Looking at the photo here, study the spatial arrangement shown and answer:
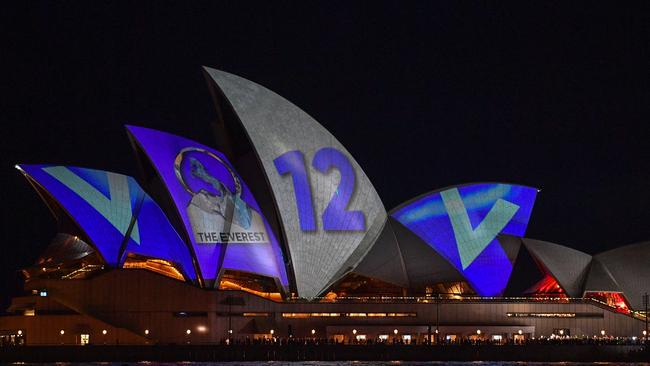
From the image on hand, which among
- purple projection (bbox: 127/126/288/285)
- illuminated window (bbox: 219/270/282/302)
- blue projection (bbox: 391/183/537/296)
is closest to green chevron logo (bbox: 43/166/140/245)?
purple projection (bbox: 127/126/288/285)

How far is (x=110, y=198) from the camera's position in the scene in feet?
213

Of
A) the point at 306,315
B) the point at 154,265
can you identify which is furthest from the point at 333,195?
the point at 154,265

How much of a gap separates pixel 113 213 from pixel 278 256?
455 inches

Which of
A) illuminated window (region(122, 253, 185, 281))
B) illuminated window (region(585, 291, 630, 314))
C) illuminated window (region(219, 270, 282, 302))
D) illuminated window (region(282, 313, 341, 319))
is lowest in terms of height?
illuminated window (region(282, 313, 341, 319))

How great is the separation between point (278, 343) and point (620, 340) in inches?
893

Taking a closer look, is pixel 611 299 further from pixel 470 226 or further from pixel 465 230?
pixel 465 230

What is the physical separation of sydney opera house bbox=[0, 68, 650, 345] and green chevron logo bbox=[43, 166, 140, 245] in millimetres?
92

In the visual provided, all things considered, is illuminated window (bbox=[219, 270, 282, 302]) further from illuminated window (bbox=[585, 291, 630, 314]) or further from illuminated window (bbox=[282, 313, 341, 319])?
illuminated window (bbox=[585, 291, 630, 314])

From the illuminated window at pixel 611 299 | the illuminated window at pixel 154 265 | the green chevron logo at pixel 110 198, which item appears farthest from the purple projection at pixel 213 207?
the illuminated window at pixel 611 299

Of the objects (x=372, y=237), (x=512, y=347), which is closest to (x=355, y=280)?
(x=372, y=237)

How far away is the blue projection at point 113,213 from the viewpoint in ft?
207

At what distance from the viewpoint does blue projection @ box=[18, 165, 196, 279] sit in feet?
207

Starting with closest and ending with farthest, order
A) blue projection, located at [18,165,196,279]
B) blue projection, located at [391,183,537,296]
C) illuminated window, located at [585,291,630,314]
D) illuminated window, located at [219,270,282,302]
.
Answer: blue projection, located at [18,165,196,279] → illuminated window, located at [219,270,282,302] → blue projection, located at [391,183,537,296] → illuminated window, located at [585,291,630,314]

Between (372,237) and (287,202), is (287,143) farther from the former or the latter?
(372,237)
